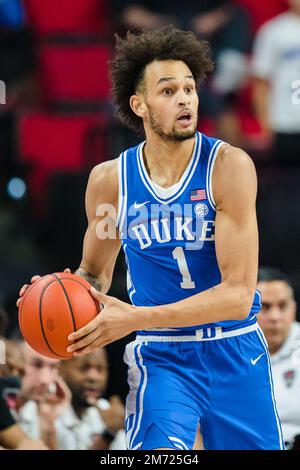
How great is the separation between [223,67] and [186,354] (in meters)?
5.28

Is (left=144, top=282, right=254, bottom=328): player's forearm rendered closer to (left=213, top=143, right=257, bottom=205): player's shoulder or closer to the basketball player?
the basketball player

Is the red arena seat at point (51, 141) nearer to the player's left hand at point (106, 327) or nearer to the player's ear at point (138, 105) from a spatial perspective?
the player's ear at point (138, 105)

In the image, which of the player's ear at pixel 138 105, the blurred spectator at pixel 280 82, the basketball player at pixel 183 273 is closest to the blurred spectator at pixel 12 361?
the basketball player at pixel 183 273

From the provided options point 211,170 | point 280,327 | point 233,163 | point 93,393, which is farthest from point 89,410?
point 233,163

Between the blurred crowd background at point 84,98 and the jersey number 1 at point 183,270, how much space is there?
3.01 metres

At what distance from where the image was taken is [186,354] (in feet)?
15.7

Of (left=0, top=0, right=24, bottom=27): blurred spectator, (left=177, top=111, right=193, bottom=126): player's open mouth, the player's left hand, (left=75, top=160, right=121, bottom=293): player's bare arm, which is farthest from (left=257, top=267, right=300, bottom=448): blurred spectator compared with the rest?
(left=0, top=0, right=24, bottom=27): blurred spectator

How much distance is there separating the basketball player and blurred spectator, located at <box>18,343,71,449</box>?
1704 mm

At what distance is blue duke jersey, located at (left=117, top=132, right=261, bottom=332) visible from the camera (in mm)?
4832

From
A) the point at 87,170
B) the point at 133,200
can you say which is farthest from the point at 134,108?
the point at 87,170

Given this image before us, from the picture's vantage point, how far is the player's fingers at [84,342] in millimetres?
4461

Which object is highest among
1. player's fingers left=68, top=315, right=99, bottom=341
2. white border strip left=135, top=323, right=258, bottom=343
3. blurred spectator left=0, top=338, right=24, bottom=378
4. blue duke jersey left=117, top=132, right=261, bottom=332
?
blue duke jersey left=117, top=132, right=261, bottom=332

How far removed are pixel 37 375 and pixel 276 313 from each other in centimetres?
156

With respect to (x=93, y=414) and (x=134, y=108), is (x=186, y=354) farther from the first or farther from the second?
(x=93, y=414)
